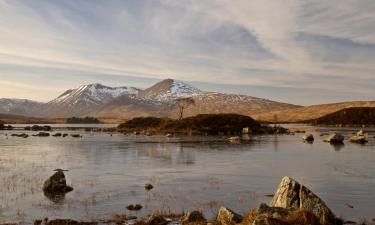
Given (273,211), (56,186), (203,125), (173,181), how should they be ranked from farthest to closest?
(203,125)
(173,181)
(56,186)
(273,211)

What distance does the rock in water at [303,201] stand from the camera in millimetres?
21500

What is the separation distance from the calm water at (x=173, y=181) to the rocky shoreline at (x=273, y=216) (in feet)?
5.15

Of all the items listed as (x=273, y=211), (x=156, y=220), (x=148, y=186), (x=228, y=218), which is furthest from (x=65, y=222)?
(x=148, y=186)

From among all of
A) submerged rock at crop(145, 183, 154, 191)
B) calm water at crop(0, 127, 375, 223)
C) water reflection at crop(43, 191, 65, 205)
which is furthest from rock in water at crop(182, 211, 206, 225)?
submerged rock at crop(145, 183, 154, 191)

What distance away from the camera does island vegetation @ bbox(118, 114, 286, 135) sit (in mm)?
121312

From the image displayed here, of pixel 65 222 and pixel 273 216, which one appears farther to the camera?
pixel 65 222

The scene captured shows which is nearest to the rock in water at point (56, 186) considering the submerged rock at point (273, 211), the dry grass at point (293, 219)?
the dry grass at point (293, 219)

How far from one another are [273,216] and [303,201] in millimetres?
3780

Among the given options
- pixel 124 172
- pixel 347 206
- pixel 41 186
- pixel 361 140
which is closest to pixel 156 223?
pixel 347 206

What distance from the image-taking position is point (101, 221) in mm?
22047

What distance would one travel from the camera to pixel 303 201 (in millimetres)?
22188

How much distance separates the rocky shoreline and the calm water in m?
1.57

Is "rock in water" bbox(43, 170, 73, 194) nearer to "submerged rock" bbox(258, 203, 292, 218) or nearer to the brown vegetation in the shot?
"submerged rock" bbox(258, 203, 292, 218)

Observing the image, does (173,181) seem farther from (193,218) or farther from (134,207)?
(193,218)
